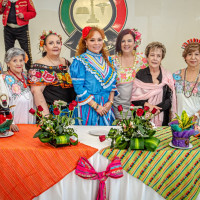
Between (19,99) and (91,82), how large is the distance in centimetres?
73

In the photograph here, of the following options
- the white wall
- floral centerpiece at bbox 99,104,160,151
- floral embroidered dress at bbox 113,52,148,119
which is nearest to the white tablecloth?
floral centerpiece at bbox 99,104,160,151

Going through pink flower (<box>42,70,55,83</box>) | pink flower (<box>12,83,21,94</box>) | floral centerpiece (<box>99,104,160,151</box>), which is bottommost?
floral centerpiece (<box>99,104,160,151</box>)

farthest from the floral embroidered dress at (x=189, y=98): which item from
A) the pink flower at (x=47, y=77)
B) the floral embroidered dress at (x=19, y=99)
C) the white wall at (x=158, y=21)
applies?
the white wall at (x=158, y=21)

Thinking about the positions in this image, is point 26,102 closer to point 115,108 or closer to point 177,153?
point 115,108

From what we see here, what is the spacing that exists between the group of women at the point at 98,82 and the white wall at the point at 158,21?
2.38m

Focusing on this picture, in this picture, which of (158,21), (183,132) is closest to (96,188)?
(183,132)

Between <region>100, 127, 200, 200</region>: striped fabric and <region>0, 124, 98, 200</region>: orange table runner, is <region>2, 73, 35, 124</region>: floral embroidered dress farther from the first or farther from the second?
<region>100, 127, 200, 200</region>: striped fabric

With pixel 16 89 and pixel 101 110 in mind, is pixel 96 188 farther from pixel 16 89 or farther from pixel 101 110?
pixel 16 89

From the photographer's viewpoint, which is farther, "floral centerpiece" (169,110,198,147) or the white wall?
the white wall

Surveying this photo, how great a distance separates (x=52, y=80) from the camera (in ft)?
9.03

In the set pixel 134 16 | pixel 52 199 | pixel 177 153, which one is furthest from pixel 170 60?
pixel 52 199

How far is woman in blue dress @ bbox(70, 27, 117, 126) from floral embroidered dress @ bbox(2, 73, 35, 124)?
50 cm

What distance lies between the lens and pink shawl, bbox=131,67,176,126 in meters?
2.62

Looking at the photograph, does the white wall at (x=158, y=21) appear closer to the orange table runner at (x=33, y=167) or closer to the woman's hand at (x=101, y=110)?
the woman's hand at (x=101, y=110)
